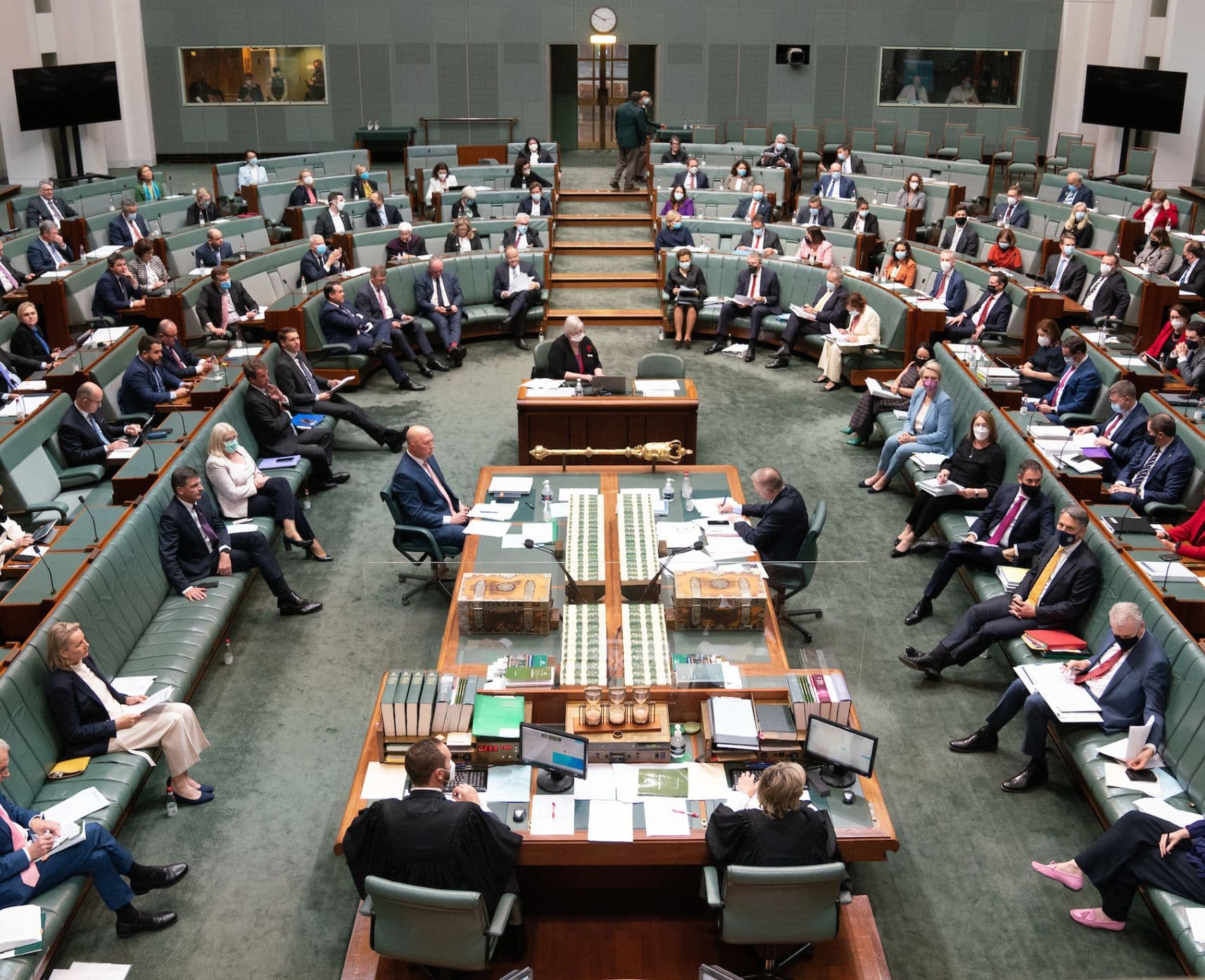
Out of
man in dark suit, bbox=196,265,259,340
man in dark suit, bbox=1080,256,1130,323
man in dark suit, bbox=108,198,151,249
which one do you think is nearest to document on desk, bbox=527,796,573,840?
man in dark suit, bbox=196,265,259,340

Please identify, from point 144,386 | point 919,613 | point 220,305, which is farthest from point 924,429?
point 220,305

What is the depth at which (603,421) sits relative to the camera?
385 inches

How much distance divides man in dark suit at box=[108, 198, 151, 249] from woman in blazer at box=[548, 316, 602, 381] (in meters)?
6.92

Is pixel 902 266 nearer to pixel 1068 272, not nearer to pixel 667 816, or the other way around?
pixel 1068 272

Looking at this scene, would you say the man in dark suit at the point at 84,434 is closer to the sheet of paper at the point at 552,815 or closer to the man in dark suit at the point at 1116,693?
the sheet of paper at the point at 552,815

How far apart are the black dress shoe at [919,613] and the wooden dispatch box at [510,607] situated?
2790mm

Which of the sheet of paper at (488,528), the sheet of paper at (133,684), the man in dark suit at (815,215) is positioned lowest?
the sheet of paper at (133,684)

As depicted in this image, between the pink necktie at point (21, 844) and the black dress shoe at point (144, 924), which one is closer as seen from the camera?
the pink necktie at point (21, 844)

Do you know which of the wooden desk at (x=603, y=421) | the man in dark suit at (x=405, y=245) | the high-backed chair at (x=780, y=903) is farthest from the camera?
the man in dark suit at (x=405, y=245)

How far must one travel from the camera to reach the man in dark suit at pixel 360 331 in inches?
461

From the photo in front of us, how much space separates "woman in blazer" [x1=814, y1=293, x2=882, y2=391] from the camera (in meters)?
11.6

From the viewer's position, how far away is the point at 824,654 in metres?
5.75

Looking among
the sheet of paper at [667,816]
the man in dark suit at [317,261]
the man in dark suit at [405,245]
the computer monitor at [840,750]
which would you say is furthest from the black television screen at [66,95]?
the computer monitor at [840,750]

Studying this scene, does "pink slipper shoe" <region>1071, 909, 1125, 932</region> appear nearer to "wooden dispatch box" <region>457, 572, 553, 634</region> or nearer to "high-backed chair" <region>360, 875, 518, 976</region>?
"high-backed chair" <region>360, 875, 518, 976</region>
